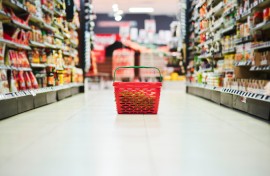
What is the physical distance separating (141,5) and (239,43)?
31.6ft

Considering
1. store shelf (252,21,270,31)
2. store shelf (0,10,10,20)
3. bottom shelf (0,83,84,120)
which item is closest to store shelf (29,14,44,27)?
store shelf (0,10,10,20)

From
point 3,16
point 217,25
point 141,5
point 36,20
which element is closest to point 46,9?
point 36,20

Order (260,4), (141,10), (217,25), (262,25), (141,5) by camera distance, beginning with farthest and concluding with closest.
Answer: (141,10) → (141,5) → (217,25) → (260,4) → (262,25)

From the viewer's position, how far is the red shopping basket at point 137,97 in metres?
4.22

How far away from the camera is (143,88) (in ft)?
13.9

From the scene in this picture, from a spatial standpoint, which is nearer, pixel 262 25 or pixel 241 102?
pixel 262 25

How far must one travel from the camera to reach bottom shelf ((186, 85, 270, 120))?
3.56 metres

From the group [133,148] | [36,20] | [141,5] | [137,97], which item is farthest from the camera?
[141,5]

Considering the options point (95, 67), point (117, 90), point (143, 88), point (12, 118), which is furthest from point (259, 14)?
point (95, 67)

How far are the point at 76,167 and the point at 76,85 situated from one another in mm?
6998

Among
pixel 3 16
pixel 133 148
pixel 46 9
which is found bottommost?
pixel 133 148

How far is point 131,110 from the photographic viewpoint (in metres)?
4.31

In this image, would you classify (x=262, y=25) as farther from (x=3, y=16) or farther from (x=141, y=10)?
(x=141, y=10)

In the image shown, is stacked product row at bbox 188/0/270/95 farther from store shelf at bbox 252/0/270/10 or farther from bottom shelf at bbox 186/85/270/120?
bottom shelf at bbox 186/85/270/120
